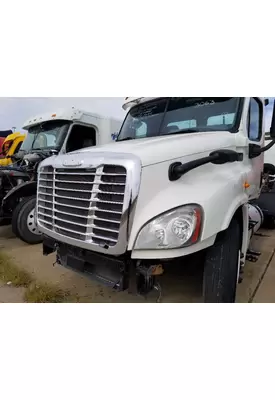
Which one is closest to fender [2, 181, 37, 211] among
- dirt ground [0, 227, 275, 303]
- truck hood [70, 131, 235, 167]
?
dirt ground [0, 227, 275, 303]

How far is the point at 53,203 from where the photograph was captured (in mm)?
2506

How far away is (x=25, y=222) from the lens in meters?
4.81

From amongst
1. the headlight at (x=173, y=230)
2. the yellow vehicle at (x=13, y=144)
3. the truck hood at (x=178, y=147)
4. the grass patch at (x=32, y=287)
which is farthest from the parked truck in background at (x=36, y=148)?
the headlight at (x=173, y=230)

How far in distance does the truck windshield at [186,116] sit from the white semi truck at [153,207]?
2 centimetres

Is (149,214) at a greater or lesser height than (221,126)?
lesser

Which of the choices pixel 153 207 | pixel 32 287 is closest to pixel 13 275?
pixel 32 287

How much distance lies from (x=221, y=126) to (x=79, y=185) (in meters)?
1.63

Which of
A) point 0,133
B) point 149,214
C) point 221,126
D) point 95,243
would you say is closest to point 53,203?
point 95,243

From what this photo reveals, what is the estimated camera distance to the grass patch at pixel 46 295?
2.93 meters

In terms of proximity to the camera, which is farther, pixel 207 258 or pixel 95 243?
pixel 207 258

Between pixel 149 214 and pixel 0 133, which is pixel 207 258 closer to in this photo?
pixel 149 214

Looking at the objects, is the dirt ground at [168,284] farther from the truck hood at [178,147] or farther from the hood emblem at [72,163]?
the hood emblem at [72,163]

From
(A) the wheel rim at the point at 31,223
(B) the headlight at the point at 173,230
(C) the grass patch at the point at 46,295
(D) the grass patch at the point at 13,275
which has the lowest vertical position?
(D) the grass patch at the point at 13,275

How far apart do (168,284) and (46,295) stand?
1.38 m
